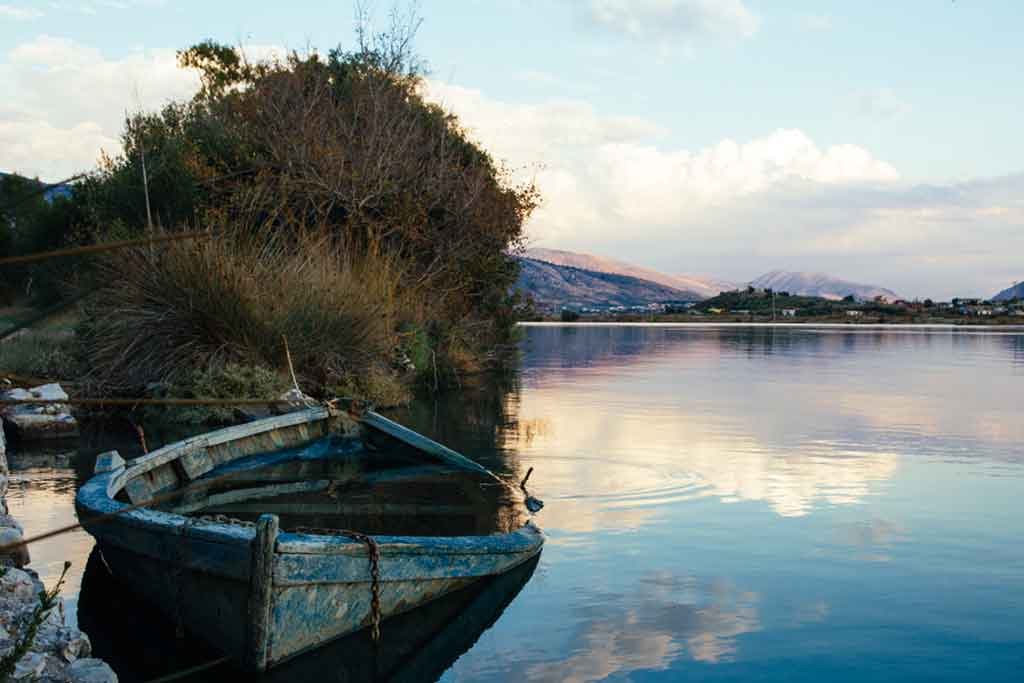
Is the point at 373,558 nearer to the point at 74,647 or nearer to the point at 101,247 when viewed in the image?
the point at 74,647

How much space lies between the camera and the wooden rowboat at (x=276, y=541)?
5.36 meters

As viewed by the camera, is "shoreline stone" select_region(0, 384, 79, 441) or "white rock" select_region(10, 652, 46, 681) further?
"shoreline stone" select_region(0, 384, 79, 441)

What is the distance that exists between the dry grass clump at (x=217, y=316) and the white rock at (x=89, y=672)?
11272 mm

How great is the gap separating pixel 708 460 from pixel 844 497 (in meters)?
2.65

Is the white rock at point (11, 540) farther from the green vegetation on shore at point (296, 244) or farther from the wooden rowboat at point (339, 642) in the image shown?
the green vegetation on shore at point (296, 244)

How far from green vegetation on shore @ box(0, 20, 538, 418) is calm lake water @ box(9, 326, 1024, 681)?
8.76 ft

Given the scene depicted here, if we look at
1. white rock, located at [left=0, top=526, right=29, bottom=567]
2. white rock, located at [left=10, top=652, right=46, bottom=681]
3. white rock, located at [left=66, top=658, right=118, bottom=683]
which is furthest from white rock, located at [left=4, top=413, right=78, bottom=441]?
white rock, located at [left=10, top=652, right=46, bottom=681]

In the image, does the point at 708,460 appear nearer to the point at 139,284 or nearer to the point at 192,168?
the point at 139,284

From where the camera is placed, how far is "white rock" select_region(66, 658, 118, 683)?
4434 millimetres

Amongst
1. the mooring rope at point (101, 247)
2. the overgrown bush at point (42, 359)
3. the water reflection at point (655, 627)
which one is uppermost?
the mooring rope at point (101, 247)

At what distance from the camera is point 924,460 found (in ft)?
42.5

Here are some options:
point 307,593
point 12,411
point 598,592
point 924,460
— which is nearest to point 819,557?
point 598,592

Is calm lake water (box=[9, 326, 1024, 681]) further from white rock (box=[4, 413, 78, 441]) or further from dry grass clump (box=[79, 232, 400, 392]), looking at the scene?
dry grass clump (box=[79, 232, 400, 392])

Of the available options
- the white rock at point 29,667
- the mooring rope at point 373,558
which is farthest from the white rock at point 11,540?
the mooring rope at point 373,558
